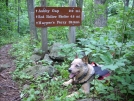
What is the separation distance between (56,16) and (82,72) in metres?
2.73

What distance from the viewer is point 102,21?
8953 mm

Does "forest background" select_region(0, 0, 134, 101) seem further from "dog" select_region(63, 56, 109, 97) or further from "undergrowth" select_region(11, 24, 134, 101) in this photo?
"dog" select_region(63, 56, 109, 97)

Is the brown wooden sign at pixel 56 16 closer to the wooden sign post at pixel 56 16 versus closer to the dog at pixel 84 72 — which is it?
the wooden sign post at pixel 56 16

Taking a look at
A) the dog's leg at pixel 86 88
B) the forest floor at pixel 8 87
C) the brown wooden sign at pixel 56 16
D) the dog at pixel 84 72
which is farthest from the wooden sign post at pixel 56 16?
the dog's leg at pixel 86 88

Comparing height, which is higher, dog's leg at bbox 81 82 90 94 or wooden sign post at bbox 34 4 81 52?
wooden sign post at bbox 34 4 81 52

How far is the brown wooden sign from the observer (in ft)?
20.1

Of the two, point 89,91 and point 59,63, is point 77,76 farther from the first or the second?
point 59,63

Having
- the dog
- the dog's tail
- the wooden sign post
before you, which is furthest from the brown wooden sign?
the dog's tail

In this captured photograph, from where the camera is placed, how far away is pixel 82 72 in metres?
4.20

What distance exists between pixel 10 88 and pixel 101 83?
2.37 m

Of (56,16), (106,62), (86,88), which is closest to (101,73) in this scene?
(86,88)

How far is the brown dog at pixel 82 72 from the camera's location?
13.5 feet

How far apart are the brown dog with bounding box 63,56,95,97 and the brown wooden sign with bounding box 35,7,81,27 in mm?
2459

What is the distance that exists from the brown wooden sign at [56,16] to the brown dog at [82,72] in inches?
96.8
